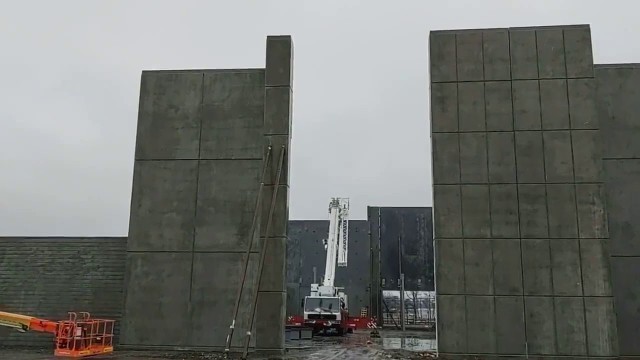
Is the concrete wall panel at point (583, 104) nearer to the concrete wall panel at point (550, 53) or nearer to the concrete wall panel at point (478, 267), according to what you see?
the concrete wall panel at point (550, 53)

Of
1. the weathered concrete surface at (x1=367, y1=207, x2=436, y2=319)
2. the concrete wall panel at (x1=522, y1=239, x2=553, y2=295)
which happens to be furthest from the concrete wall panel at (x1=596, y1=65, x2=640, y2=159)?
the weathered concrete surface at (x1=367, y1=207, x2=436, y2=319)

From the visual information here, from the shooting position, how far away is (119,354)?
55.2 ft

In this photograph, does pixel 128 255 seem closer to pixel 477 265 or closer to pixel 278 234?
pixel 278 234

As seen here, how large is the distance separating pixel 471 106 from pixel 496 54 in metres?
1.91

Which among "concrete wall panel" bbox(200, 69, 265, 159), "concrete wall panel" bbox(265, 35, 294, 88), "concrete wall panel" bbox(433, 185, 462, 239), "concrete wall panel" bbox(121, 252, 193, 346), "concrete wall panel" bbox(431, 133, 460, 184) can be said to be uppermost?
"concrete wall panel" bbox(265, 35, 294, 88)

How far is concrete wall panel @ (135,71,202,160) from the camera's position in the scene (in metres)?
19.1

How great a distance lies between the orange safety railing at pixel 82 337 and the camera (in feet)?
55.8

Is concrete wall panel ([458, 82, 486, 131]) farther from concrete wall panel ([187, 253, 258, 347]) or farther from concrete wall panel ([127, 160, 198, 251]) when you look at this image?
concrete wall panel ([127, 160, 198, 251])

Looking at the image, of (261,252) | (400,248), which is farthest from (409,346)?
(400,248)

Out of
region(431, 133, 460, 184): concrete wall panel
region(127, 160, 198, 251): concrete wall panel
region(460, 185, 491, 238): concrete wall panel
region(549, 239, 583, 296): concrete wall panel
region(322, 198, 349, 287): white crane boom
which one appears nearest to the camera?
region(549, 239, 583, 296): concrete wall panel

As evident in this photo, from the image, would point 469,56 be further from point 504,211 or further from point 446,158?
point 504,211

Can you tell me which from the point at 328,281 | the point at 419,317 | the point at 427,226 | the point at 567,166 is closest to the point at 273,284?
the point at 567,166

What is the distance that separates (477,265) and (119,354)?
1100 cm

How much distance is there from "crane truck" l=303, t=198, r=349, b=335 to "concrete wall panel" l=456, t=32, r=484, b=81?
18350 millimetres
